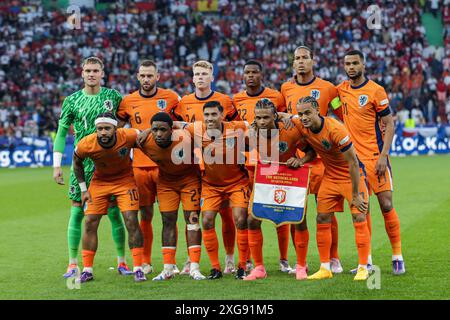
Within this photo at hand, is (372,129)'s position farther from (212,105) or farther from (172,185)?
(172,185)

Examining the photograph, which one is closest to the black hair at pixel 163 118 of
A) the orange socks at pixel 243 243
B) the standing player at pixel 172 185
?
the standing player at pixel 172 185

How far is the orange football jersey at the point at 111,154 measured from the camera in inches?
352

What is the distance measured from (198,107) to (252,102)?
601 mm

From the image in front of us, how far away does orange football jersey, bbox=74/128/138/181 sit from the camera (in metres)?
8.93

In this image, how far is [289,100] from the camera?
9.47 metres

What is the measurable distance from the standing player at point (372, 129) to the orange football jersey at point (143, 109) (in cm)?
197

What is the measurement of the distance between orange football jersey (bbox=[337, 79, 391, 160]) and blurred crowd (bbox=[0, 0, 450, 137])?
2285cm

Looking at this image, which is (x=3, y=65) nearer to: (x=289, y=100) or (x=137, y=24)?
(x=137, y=24)

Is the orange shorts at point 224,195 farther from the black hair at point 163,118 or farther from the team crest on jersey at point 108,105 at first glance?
the team crest on jersey at point 108,105

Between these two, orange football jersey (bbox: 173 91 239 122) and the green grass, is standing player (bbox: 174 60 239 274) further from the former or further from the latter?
the green grass

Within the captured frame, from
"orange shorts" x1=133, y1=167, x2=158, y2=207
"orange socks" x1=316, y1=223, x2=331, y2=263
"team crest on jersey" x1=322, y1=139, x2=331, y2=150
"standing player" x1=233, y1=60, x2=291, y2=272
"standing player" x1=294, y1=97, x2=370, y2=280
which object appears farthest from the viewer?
"orange shorts" x1=133, y1=167, x2=158, y2=207

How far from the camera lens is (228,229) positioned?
380 inches

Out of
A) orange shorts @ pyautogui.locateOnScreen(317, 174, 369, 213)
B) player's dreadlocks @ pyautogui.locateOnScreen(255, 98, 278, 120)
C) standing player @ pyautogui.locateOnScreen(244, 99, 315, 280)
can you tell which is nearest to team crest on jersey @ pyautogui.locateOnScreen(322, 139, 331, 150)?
standing player @ pyautogui.locateOnScreen(244, 99, 315, 280)

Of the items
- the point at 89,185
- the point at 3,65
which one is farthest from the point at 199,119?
the point at 3,65
